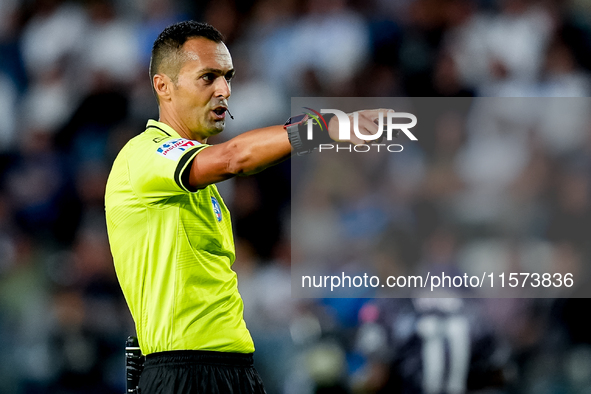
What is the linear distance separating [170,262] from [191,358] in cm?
39

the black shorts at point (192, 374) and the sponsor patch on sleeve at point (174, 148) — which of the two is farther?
the black shorts at point (192, 374)

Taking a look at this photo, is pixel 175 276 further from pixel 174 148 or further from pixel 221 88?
pixel 221 88

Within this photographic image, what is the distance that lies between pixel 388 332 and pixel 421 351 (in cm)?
32

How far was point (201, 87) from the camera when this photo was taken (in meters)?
3.22

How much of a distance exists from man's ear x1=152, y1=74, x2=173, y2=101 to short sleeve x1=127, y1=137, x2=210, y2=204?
1.52 ft

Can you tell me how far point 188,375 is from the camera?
2895 mm

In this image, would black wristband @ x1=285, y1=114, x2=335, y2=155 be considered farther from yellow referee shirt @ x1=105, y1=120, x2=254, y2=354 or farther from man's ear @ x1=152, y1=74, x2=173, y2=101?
man's ear @ x1=152, y1=74, x2=173, y2=101

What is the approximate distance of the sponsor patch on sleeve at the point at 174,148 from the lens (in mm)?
2621

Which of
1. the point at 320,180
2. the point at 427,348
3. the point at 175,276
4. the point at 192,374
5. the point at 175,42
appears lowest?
the point at 427,348

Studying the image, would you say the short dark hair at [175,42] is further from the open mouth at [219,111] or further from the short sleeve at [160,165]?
the short sleeve at [160,165]

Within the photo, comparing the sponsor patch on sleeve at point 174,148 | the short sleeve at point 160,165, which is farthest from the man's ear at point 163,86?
the sponsor patch on sleeve at point 174,148

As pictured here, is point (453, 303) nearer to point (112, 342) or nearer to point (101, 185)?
point (112, 342)

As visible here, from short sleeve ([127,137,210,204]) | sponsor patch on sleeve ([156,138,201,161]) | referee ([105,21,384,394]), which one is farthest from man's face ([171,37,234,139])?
sponsor patch on sleeve ([156,138,201,161])

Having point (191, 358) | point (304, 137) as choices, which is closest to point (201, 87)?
point (304, 137)
